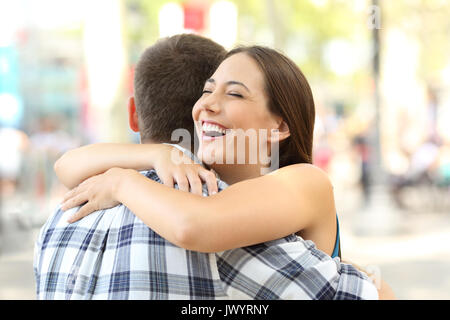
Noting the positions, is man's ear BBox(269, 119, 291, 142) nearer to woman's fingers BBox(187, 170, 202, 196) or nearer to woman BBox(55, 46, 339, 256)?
woman BBox(55, 46, 339, 256)

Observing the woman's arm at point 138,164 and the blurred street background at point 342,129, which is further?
the blurred street background at point 342,129

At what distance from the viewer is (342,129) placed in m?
17.7

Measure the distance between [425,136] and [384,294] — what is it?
11.2 m

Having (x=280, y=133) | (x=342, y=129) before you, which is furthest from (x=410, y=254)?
(x=342, y=129)

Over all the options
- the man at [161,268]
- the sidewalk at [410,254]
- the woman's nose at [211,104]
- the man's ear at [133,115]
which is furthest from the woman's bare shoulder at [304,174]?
the sidewalk at [410,254]

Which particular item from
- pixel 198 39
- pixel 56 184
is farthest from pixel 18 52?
pixel 198 39

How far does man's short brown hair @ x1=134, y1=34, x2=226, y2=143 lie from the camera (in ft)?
6.36

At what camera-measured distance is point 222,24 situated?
938 centimetres

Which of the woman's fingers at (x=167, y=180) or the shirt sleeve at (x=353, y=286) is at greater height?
the woman's fingers at (x=167, y=180)

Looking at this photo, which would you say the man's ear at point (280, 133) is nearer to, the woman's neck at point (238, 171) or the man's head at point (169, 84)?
the woman's neck at point (238, 171)

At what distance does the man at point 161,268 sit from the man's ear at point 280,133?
1.24 feet

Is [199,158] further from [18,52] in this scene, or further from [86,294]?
[18,52]

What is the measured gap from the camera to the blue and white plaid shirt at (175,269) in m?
1.49

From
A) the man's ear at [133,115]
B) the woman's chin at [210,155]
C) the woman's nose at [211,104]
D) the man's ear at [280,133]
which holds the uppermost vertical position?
the woman's nose at [211,104]
